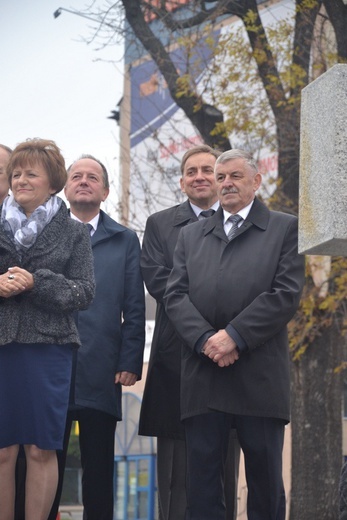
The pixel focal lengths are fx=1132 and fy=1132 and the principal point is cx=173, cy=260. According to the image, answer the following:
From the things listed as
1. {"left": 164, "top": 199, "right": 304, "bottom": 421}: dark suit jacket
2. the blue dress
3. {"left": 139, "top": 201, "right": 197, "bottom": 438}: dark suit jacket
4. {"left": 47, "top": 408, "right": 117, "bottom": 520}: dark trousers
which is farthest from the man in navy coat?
the blue dress

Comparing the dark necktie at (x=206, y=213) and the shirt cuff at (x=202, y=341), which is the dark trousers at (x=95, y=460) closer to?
the shirt cuff at (x=202, y=341)

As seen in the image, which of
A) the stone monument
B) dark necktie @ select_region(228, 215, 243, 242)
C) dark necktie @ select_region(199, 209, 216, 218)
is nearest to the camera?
the stone monument

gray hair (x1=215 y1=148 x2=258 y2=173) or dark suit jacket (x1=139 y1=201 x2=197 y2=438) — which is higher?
gray hair (x1=215 y1=148 x2=258 y2=173)

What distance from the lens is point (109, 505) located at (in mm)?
6332

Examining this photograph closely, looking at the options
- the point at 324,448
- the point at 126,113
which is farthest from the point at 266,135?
the point at 126,113

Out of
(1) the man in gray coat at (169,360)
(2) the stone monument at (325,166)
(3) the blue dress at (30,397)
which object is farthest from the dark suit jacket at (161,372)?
(2) the stone monument at (325,166)

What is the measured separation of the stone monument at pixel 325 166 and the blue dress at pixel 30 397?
1495 millimetres

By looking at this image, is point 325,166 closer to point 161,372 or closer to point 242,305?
point 242,305

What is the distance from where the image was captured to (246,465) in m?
5.65

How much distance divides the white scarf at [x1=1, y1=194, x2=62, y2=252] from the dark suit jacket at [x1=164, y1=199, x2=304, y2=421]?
79 centimetres

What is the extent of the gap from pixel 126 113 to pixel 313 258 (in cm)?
1336

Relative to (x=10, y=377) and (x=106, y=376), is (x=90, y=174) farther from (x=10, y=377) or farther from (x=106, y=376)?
(x=10, y=377)

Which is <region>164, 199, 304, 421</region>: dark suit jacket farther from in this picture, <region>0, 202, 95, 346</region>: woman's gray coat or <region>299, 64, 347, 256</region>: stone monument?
<region>299, 64, 347, 256</region>: stone monument

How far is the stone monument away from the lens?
4312 mm
